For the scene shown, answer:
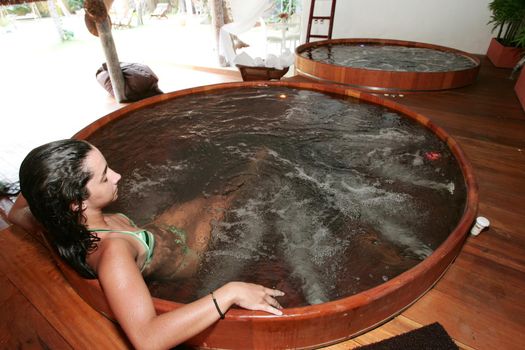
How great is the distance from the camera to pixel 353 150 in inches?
89.7

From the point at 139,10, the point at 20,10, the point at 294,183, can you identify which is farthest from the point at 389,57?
the point at 20,10

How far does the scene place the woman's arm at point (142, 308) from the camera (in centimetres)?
81

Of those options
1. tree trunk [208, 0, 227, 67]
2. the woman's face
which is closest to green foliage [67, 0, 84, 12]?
tree trunk [208, 0, 227, 67]

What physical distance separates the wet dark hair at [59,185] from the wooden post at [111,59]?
4.40 metres

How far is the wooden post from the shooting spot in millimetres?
4473

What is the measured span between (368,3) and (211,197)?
5.44 meters

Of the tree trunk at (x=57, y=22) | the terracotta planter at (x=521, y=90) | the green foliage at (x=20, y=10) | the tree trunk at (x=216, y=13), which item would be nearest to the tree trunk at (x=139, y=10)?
the tree trunk at (x=57, y=22)

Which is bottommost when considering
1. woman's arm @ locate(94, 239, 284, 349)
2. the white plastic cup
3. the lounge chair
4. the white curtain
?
the lounge chair

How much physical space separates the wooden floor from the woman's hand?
0.30 meters

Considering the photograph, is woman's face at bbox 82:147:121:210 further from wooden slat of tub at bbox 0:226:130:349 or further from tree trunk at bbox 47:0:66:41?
tree trunk at bbox 47:0:66:41

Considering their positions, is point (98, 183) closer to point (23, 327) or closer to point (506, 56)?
point (23, 327)

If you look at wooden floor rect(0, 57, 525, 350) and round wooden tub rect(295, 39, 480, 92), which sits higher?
round wooden tub rect(295, 39, 480, 92)

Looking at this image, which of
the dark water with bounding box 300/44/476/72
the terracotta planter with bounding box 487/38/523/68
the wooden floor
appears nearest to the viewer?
the wooden floor

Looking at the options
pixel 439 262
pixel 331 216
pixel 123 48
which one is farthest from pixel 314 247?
pixel 123 48
